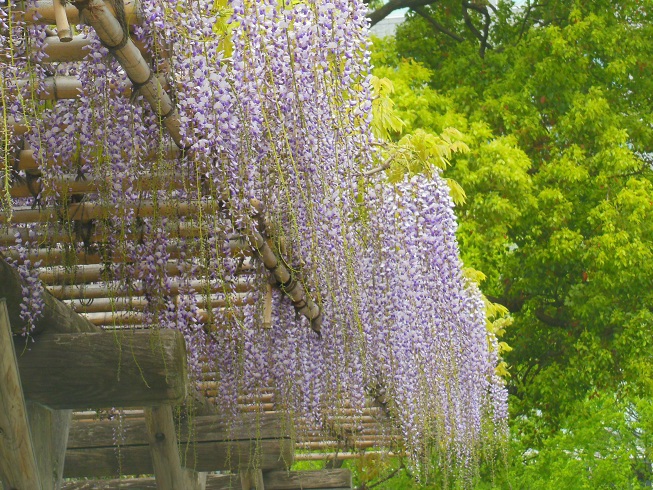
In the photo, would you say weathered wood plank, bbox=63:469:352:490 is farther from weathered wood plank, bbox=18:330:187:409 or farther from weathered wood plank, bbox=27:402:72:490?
weathered wood plank, bbox=18:330:187:409

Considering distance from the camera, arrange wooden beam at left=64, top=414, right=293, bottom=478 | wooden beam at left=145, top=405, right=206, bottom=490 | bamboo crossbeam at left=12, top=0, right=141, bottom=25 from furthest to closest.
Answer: wooden beam at left=64, top=414, right=293, bottom=478 < wooden beam at left=145, top=405, right=206, bottom=490 < bamboo crossbeam at left=12, top=0, right=141, bottom=25

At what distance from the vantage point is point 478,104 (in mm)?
12281

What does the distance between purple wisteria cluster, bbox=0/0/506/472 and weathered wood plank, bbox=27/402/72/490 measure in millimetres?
458

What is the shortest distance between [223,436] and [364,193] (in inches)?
61.8

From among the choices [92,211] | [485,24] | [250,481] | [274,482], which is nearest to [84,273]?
[92,211]

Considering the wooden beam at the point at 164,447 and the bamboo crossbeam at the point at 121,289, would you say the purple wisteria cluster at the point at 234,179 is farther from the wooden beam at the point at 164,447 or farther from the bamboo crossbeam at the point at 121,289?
the wooden beam at the point at 164,447

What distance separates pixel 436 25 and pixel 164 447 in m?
9.43

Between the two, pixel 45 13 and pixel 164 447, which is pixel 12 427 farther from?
pixel 164 447

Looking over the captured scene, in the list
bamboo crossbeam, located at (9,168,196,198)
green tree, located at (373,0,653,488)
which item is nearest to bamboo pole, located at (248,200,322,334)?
bamboo crossbeam, located at (9,168,196,198)

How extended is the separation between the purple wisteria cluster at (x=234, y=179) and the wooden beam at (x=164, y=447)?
29 centimetres

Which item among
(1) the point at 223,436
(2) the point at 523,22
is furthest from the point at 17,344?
(2) the point at 523,22

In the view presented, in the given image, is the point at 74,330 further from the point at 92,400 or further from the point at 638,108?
the point at 638,108

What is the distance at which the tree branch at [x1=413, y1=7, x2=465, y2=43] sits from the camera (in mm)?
13383

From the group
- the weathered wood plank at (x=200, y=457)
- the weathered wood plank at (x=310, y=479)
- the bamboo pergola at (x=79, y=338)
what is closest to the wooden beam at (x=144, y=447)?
the weathered wood plank at (x=200, y=457)
